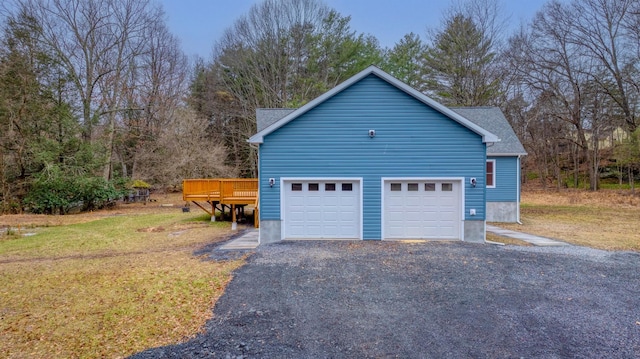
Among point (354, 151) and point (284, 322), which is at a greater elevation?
point (354, 151)

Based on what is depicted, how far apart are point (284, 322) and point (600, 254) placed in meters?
8.13

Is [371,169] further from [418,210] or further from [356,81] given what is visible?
[356,81]

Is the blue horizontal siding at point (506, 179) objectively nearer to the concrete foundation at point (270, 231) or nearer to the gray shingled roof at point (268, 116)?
the gray shingled roof at point (268, 116)

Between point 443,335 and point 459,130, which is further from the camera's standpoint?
point 459,130

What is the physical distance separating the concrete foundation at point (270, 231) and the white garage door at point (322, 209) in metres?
0.24

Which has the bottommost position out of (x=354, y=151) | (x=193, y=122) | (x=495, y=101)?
(x=354, y=151)

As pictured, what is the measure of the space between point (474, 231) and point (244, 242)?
677cm

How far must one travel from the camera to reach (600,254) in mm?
7996

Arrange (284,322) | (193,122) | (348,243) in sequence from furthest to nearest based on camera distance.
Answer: (193,122) → (348,243) → (284,322)

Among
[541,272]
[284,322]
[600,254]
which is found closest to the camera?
[284,322]

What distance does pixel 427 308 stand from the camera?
4898 mm

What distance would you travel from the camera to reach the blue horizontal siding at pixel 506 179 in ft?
45.5

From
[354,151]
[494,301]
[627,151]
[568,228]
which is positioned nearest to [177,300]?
[494,301]

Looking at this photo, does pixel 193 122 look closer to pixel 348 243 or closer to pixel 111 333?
pixel 348 243
